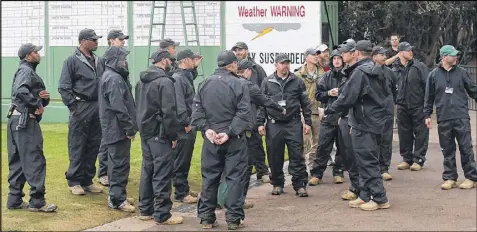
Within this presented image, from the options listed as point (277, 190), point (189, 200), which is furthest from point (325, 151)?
point (189, 200)

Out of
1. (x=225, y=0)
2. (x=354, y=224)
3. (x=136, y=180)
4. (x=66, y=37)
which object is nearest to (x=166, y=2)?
(x=225, y=0)

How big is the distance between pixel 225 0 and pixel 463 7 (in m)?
7.00

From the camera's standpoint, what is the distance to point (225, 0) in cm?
1677

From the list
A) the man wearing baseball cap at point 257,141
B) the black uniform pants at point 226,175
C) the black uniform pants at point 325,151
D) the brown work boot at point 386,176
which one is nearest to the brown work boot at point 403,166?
the brown work boot at point 386,176

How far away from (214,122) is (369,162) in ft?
7.05

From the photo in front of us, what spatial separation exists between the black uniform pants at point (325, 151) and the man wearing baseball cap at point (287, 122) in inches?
29.3

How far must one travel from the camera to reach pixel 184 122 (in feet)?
29.2

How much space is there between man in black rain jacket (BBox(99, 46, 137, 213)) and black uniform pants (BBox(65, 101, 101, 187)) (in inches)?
25.8

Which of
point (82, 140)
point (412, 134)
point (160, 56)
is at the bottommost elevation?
point (412, 134)

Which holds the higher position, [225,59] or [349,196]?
[225,59]

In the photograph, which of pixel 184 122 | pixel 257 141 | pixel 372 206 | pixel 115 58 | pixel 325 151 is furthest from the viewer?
pixel 257 141

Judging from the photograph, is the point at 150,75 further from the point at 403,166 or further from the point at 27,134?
the point at 403,166

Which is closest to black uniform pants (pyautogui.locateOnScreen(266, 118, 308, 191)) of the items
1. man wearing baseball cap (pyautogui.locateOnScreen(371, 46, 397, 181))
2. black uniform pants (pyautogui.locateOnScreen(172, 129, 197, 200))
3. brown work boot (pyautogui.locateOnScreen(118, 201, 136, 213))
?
black uniform pants (pyautogui.locateOnScreen(172, 129, 197, 200))

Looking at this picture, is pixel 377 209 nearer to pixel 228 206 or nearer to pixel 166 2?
pixel 228 206
